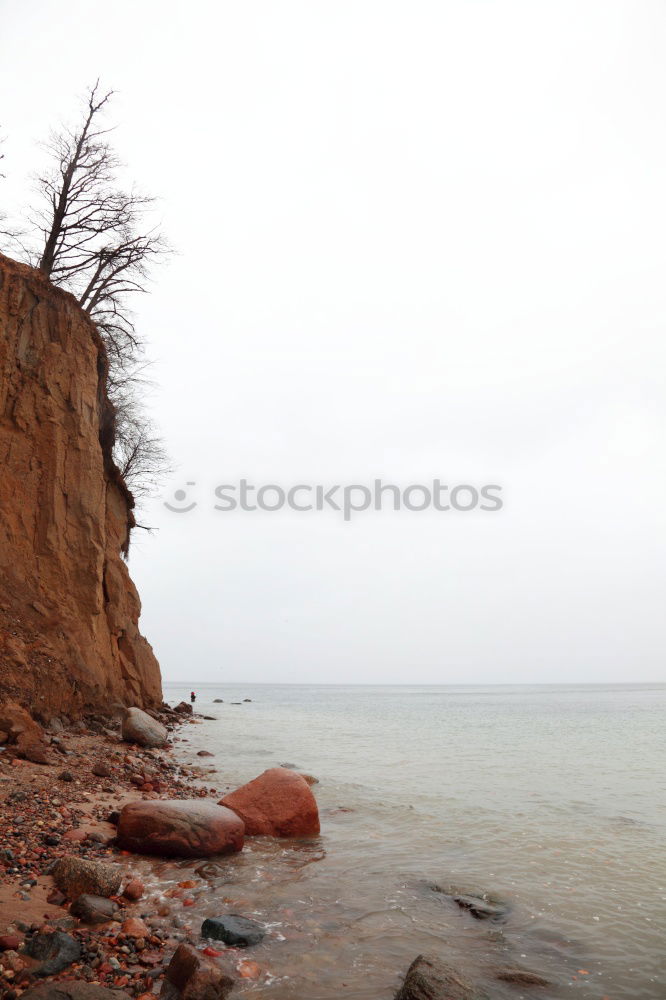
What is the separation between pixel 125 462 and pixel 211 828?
19535mm

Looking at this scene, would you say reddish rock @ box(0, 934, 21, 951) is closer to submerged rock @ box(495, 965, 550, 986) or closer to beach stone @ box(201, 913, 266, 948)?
beach stone @ box(201, 913, 266, 948)

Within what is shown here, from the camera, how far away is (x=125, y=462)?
81.3 ft

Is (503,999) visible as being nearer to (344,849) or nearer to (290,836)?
(344,849)

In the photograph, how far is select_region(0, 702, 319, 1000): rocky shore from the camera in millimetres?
4148

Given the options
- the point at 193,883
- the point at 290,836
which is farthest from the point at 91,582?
the point at 193,883

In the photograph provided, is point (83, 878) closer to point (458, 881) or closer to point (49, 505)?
point (458, 881)

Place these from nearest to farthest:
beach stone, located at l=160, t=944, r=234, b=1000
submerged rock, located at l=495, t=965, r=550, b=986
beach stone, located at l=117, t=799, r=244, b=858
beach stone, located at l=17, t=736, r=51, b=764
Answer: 1. beach stone, located at l=160, t=944, r=234, b=1000
2. submerged rock, located at l=495, t=965, r=550, b=986
3. beach stone, located at l=117, t=799, r=244, b=858
4. beach stone, located at l=17, t=736, r=51, b=764

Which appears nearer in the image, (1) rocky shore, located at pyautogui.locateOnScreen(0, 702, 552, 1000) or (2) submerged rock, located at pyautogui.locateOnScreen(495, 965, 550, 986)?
(1) rocky shore, located at pyautogui.locateOnScreen(0, 702, 552, 1000)

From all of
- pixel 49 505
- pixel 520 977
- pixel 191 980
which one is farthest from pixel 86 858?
pixel 49 505

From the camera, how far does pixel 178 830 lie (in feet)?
23.7

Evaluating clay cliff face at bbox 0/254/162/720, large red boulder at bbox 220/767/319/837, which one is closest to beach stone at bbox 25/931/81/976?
large red boulder at bbox 220/767/319/837

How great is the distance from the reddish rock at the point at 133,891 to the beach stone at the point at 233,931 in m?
0.80

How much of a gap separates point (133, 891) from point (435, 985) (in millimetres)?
2930

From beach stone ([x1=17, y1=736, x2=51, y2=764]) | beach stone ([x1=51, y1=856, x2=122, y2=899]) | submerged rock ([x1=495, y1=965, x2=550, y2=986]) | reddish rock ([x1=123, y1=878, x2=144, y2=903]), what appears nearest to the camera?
submerged rock ([x1=495, y1=965, x2=550, y2=986])
